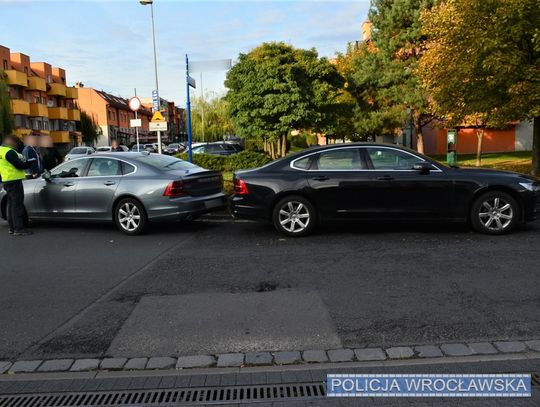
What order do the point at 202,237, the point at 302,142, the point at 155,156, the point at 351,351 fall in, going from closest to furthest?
1. the point at 351,351
2. the point at 202,237
3. the point at 155,156
4. the point at 302,142

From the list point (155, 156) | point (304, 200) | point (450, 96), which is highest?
point (450, 96)

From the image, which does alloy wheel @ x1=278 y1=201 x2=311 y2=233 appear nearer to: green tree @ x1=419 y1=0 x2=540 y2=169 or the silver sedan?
the silver sedan

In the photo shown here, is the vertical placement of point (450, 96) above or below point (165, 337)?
above

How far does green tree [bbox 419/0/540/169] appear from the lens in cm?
1338

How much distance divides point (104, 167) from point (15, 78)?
5340 centimetres

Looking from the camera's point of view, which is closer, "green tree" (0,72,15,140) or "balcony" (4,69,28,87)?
"green tree" (0,72,15,140)

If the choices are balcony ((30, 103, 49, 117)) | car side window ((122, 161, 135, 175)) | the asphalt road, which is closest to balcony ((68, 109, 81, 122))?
balcony ((30, 103, 49, 117))

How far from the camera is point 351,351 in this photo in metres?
3.96

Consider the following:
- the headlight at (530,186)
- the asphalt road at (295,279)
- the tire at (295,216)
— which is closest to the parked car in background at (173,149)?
the tire at (295,216)

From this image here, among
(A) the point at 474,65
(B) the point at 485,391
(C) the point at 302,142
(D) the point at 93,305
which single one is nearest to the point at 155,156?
(D) the point at 93,305

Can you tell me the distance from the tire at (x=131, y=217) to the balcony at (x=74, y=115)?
6613cm

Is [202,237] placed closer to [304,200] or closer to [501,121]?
[304,200]

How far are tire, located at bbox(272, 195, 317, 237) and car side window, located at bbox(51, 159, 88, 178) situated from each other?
400 centimetres

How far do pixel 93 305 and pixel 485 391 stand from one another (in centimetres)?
374
